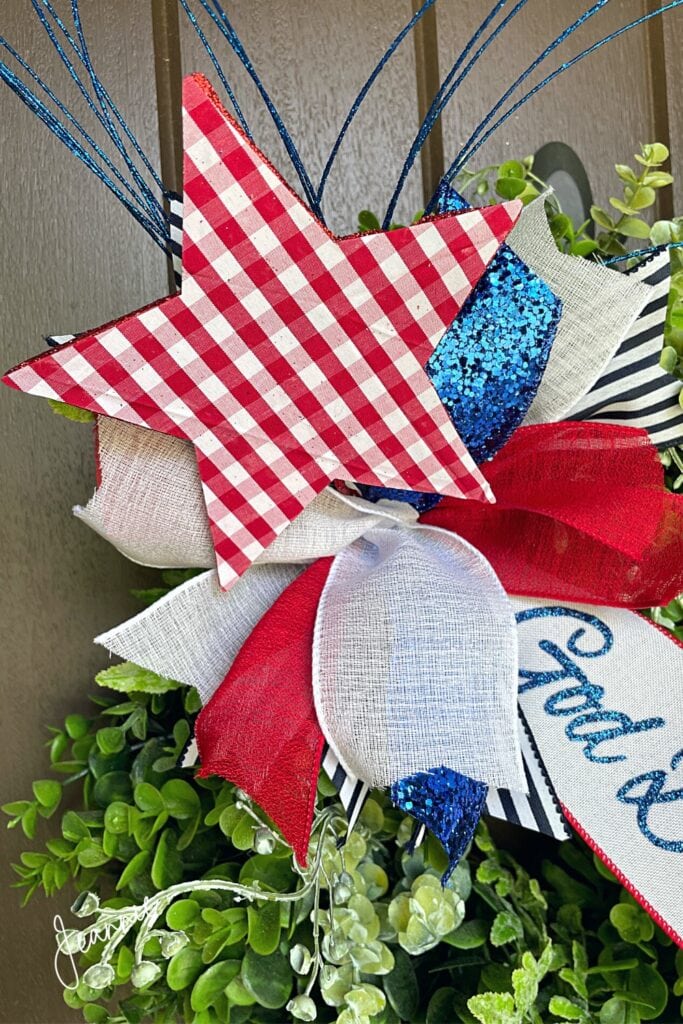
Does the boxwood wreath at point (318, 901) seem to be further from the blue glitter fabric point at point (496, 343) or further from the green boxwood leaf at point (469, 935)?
the blue glitter fabric point at point (496, 343)

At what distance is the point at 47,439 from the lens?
21.7 inches

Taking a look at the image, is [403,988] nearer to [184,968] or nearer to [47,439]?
[184,968]

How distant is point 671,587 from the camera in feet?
1.48

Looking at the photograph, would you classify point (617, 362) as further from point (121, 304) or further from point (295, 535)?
point (121, 304)

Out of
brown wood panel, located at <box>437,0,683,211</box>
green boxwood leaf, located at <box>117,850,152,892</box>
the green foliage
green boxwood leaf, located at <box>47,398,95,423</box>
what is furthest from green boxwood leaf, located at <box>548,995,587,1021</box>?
brown wood panel, located at <box>437,0,683,211</box>

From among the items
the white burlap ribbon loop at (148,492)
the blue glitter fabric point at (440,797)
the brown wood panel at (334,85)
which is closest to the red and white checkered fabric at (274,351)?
the white burlap ribbon loop at (148,492)

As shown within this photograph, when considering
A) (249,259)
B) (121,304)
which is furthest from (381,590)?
(121,304)

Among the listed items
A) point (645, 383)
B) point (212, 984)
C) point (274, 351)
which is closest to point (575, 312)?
point (645, 383)

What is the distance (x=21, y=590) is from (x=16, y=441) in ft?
0.28

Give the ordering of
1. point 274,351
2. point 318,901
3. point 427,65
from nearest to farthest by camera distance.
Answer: point 274,351, point 318,901, point 427,65

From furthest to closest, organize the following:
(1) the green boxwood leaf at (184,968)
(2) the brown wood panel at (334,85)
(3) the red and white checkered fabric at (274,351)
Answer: (2) the brown wood panel at (334,85) < (1) the green boxwood leaf at (184,968) < (3) the red and white checkered fabric at (274,351)

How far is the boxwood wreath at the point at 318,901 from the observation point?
1.55 feet

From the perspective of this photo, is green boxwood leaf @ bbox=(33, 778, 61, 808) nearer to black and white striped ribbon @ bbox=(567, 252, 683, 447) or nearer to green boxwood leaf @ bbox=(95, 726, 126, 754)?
green boxwood leaf @ bbox=(95, 726, 126, 754)

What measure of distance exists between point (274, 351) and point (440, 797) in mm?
198
